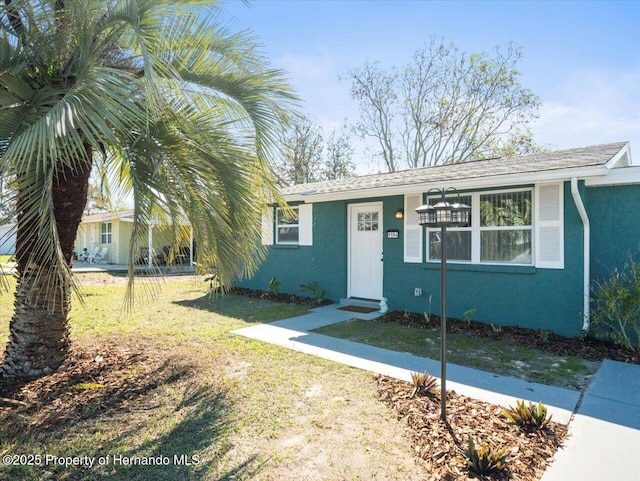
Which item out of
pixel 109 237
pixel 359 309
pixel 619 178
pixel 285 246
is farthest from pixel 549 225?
pixel 109 237

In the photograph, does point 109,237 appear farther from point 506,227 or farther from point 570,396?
point 570,396

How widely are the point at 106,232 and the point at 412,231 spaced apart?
21233mm

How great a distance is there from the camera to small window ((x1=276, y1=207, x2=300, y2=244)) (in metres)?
10.3

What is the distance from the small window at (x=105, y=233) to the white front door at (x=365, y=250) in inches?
746

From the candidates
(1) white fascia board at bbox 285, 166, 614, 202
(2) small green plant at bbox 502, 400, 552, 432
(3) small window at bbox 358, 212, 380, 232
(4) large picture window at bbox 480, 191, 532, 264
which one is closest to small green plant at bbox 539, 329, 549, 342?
(4) large picture window at bbox 480, 191, 532, 264

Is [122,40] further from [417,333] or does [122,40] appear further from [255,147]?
[417,333]

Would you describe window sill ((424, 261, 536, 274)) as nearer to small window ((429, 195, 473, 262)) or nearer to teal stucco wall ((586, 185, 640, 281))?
small window ((429, 195, 473, 262))

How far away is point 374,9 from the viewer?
10.3 meters

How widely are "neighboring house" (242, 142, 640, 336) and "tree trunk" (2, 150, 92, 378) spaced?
10.6 feet

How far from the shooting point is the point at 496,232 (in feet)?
22.1

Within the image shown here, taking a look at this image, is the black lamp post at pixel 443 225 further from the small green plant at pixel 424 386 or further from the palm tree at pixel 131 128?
the palm tree at pixel 131 128

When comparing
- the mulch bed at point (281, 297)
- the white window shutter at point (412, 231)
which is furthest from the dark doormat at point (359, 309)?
the white window shutter at point (412, 231)

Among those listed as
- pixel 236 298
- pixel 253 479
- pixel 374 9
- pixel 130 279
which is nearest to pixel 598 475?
pixel 253 479

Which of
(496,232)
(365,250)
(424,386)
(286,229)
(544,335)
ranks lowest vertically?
(424,386)
